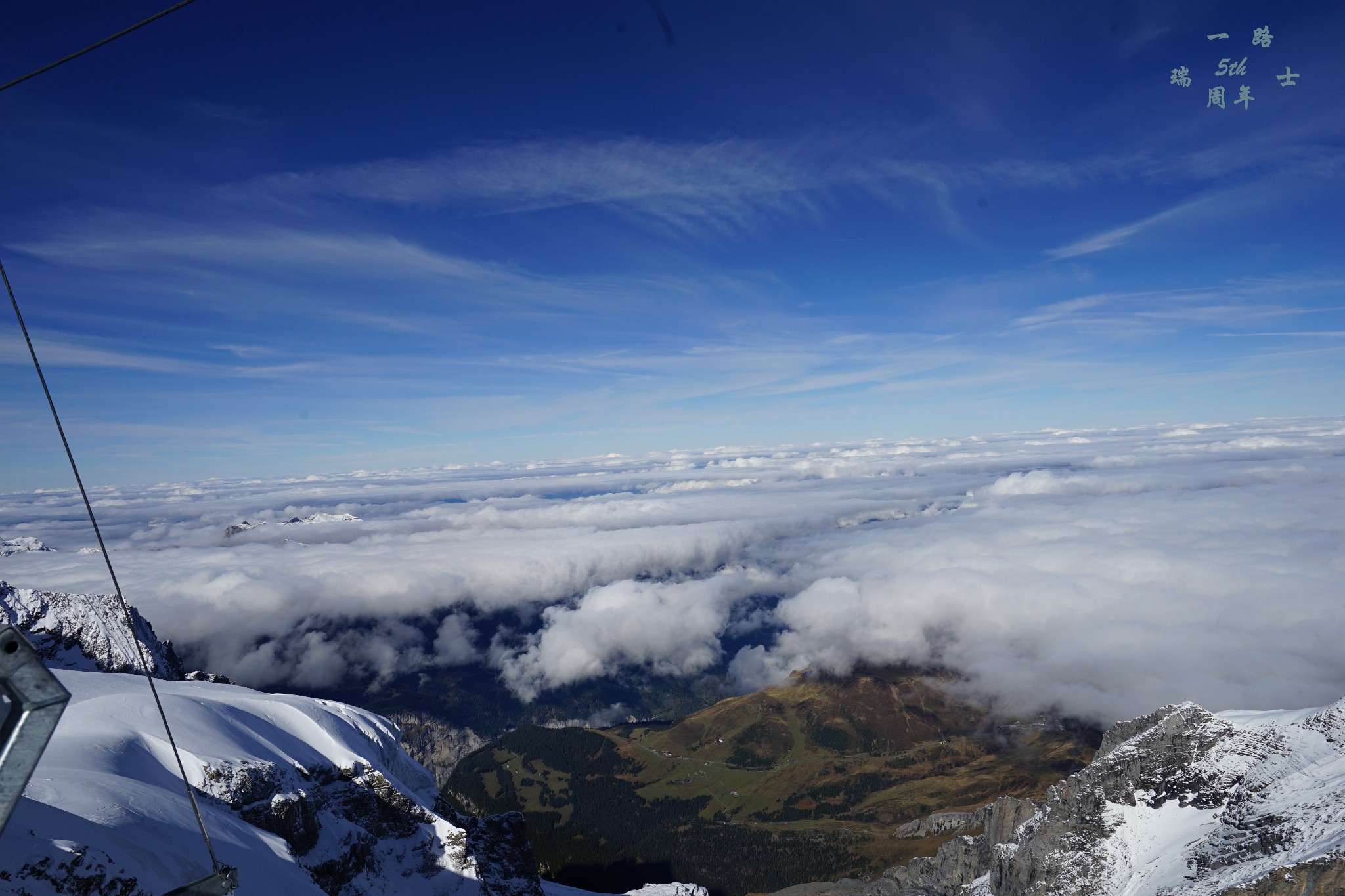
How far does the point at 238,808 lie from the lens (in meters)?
62.8

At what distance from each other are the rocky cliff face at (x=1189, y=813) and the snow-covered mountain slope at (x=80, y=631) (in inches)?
7885

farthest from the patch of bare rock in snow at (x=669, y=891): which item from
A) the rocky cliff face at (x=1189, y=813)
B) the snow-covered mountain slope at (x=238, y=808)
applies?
the rocky cliff face at (x=1189, y=813)

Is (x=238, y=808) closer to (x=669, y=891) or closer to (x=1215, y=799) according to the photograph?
(x=669, y=891)

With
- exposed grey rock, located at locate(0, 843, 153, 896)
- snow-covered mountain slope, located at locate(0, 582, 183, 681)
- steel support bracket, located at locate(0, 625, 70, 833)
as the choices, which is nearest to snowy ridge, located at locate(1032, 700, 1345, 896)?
steel support bracket, located at locate(0, 625, 70, 833)

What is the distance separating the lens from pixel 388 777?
86312mm

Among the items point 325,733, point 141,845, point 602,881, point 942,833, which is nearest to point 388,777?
point 325,733

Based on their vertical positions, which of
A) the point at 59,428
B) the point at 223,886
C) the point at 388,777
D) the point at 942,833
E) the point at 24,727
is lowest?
the point at 942,833

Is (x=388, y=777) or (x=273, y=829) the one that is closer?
(x=273, y=829)

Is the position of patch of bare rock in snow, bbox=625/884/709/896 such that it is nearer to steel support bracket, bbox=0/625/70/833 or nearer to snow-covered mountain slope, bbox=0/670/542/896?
snow-covered mountain slope, bbox=0/670/542/896

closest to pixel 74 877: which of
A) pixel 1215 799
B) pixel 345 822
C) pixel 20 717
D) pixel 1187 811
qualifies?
pixel 345 822

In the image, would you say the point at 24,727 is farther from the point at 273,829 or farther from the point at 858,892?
the point at 858,892

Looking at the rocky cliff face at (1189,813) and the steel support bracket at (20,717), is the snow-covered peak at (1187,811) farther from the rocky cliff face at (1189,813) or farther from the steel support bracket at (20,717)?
the steel support bracket at (20,717)

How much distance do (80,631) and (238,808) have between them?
145 meters

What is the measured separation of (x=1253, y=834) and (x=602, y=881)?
157m
